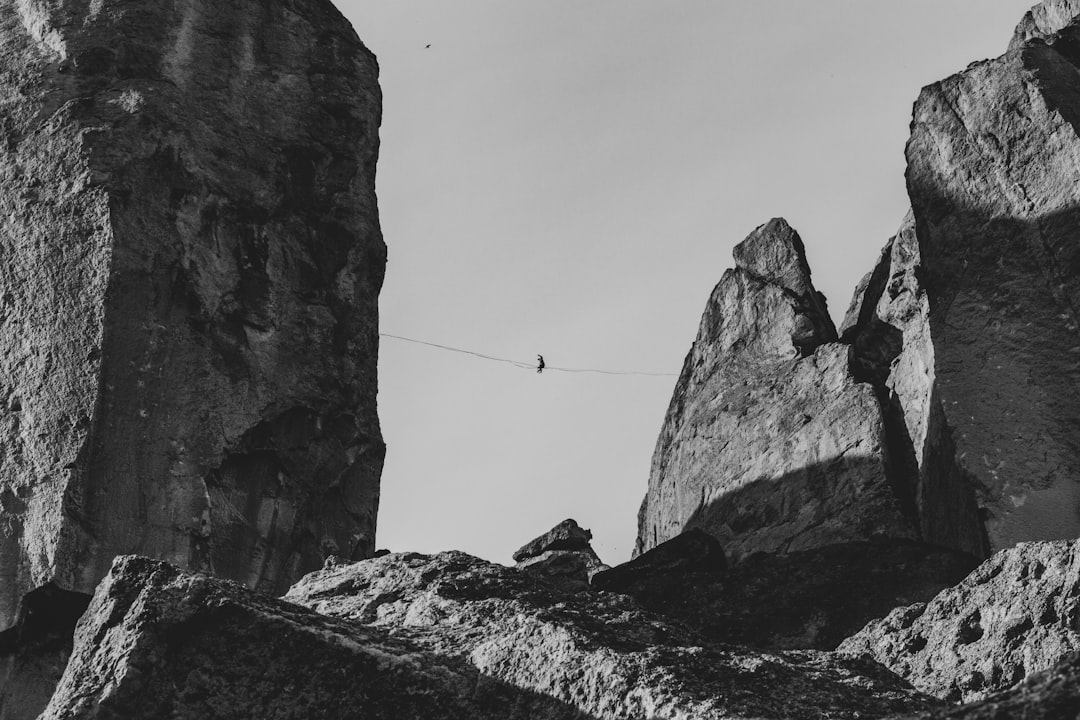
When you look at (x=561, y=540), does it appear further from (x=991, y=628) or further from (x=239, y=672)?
(x=239, y=672)

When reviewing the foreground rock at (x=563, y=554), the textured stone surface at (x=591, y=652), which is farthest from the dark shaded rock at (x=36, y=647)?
the textured stone surface at (x=591, y=652)

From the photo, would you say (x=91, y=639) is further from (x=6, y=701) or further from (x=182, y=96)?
(x=182, y=96)

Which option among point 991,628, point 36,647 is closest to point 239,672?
point 991,628

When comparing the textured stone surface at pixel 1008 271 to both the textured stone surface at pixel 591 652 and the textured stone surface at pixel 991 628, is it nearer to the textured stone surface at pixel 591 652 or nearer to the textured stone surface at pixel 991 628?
the textured stone surface at pixel 991 628

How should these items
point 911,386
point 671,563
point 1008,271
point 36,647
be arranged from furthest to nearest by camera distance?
point 911,386 < point 1008,271 < point 671,563 < point 36,647

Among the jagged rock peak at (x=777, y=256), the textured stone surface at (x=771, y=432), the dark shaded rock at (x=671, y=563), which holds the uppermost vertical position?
the jagged rock peak at (x=777, y=256)

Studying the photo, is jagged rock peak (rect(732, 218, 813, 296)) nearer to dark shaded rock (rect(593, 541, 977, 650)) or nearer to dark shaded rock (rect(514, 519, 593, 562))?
dark shaded rock (rect(514, 519, 593, 562))
